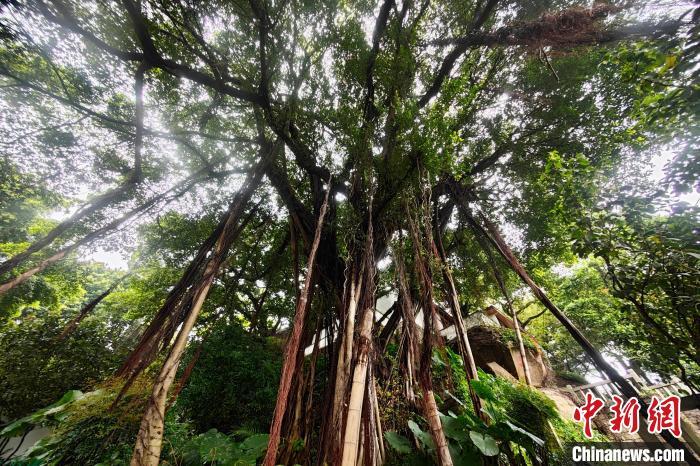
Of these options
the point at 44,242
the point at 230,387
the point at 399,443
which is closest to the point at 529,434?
the point at 399,443

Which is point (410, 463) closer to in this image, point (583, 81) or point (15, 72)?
point (583, 81)

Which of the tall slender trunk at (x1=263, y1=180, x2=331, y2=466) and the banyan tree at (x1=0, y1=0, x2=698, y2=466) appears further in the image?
the banyan tree at (x1=0, y1=0, x2=698, y2=466)

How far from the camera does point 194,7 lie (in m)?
2.87

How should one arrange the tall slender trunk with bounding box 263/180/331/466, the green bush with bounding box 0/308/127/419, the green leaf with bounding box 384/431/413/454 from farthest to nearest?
the green bush with bounding box 0/308/127/419, the green leaf with bounding box 384/431/413/454, the tall slender trunk with bounding box 263/180/331/466

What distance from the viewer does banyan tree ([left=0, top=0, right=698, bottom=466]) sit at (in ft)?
5.91

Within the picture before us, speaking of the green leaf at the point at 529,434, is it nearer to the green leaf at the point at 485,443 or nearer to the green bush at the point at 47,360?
the green leaf at the point at 485,443

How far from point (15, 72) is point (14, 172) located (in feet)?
7.61

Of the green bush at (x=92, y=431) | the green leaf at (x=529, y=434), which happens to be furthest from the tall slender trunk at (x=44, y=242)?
the green leaf at (x=529, y=434)

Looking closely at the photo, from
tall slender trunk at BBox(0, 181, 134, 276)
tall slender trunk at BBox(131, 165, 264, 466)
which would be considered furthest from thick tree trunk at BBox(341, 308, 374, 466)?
tall slender trunk at BBox(0, 181, 134, 276)

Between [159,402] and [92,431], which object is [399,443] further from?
[92,431]

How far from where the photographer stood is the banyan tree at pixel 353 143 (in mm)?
1802

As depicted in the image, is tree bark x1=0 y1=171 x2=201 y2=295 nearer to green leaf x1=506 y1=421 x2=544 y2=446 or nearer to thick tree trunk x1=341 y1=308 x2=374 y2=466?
thick tree trunk x1=341 y1=308 x2=374 y2=466

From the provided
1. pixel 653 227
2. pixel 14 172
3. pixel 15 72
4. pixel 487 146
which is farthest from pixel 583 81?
pixel 14 172

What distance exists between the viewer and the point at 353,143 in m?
2.92
